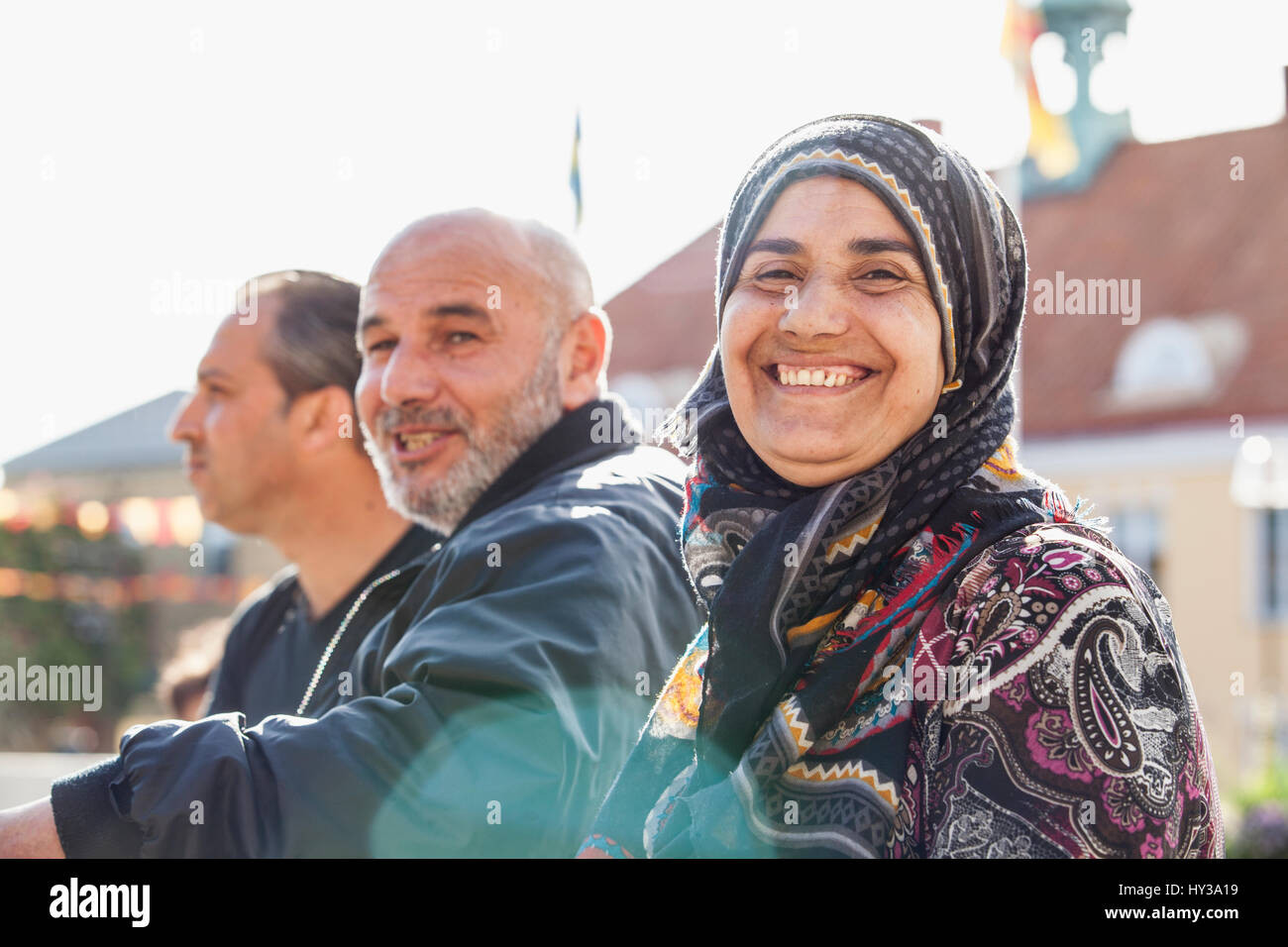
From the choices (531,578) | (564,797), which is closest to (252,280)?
(531,578)

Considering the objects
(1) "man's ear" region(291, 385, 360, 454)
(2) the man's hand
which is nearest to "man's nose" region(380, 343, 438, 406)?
(1) "man's ear" region(291, 385, 360, 454)

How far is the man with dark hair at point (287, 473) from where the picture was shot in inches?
161

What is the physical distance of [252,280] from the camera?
4395mm

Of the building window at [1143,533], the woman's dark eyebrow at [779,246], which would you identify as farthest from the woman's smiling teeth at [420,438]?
the building window at [1143,533]

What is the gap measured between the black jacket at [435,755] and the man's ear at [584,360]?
84 cm

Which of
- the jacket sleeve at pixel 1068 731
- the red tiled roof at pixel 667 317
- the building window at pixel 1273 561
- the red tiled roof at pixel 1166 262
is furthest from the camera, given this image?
the red tiled roof at pixel 667 317

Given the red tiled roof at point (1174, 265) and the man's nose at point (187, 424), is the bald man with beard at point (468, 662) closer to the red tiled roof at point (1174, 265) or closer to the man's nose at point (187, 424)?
the man's nose at point (187, 424)

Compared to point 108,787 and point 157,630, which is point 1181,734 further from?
point 157,630

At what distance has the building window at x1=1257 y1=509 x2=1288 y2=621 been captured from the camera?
20.5 metres

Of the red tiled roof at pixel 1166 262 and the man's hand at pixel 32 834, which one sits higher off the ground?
the red tiled roof at pixel 1166 262

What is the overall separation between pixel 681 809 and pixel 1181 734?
2.38ft

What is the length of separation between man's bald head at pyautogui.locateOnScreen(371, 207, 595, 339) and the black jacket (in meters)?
0.98
